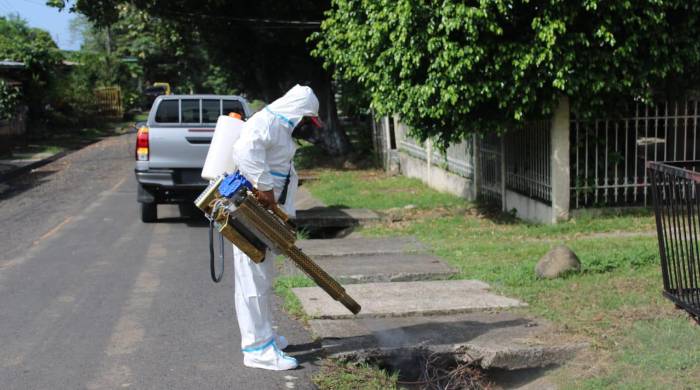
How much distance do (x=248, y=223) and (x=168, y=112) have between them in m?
7.82

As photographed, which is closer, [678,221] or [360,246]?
[678,221]

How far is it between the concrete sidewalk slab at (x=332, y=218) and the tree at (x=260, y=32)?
30.1 ft

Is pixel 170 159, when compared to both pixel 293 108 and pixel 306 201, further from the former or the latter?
pixel 293 108

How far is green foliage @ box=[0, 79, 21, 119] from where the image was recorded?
940 inches

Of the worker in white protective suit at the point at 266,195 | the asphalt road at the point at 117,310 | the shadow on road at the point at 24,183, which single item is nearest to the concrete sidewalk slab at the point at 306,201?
the asphalt road at the point at 117,310

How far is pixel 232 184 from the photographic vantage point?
5.20 metres

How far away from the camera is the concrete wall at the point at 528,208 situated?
1067cm

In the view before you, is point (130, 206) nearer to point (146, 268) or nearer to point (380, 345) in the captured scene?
point (146, 268)

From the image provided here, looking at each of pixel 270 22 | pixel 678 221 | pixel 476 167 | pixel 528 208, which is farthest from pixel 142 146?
pixel 270 22

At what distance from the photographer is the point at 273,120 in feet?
17.6

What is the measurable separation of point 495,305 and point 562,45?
13.2 feet

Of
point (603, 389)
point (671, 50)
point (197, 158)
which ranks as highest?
point (671, 50)

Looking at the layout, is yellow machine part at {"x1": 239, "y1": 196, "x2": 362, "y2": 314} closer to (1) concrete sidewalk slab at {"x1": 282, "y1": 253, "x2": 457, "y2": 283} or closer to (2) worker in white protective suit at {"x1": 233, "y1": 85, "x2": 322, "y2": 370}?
(2) worker in white protective suit at {"x1": 233, "y1": 85, "x2": 322, "y2": 370}

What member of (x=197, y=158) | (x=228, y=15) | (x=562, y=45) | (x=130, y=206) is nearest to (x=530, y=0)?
(x=562, y=45)
